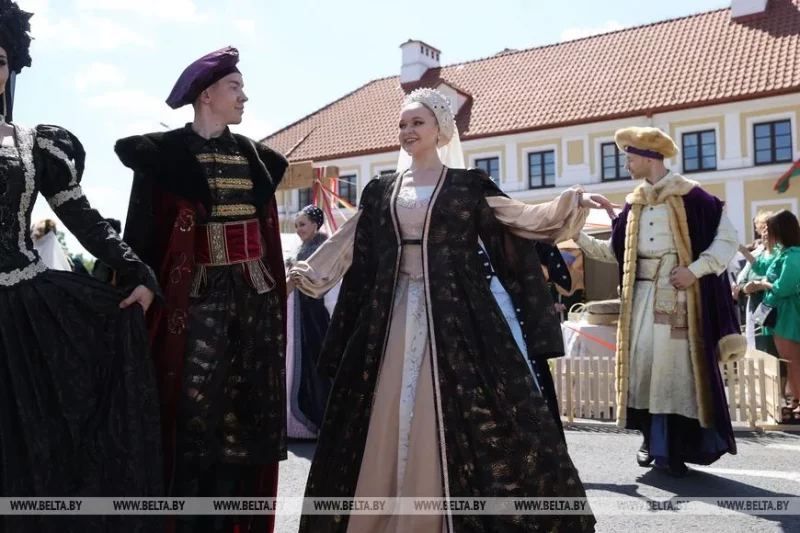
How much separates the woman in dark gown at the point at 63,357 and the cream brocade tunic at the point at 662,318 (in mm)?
3119

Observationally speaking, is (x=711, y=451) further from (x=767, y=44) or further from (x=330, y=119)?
(x=330, y=119)

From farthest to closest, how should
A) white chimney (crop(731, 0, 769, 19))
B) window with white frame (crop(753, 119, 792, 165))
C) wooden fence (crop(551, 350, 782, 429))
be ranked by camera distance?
1. white chimney (crop(731, 0, 769, 19))
2. window with white frame (crop(753, 119, 792, 165))
3. wooden fence (crop(551, 350, 782, 429))

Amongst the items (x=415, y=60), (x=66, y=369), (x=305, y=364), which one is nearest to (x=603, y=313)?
(x=305, y=364)

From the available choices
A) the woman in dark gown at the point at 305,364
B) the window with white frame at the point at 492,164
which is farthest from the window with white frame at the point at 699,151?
the woman in dark gown at the point at 305,364

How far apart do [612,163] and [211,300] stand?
2269cm

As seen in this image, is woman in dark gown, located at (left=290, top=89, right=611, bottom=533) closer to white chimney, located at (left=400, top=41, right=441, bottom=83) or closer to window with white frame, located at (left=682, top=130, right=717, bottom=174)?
window with white frame, located at (left=682, top=130, right=717, bottom=174)

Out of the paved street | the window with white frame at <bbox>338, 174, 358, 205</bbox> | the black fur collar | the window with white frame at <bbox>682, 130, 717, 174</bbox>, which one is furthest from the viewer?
the window with white frame at <bbox>338, 174, 358, 205</bbox>

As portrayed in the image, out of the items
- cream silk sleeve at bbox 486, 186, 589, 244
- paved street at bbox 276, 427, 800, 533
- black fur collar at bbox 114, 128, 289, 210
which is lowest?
paved street at bbox 276, 427, 800, 533

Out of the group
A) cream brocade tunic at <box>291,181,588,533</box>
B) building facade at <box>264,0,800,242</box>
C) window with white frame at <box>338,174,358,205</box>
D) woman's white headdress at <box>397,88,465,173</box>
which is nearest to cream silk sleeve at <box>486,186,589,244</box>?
cream brocade tunic at <box>291,181,588,533</box>

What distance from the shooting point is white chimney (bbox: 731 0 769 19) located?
2466cm

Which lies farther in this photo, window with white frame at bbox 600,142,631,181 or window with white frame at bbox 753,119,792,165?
window with white frame at bbox 600,142,631,181

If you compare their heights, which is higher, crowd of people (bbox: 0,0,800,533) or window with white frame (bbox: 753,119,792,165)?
window with white frame (bbox: 753,119,792,165)

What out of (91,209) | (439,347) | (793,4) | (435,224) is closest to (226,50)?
(91,209)

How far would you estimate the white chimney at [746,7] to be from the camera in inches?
971
